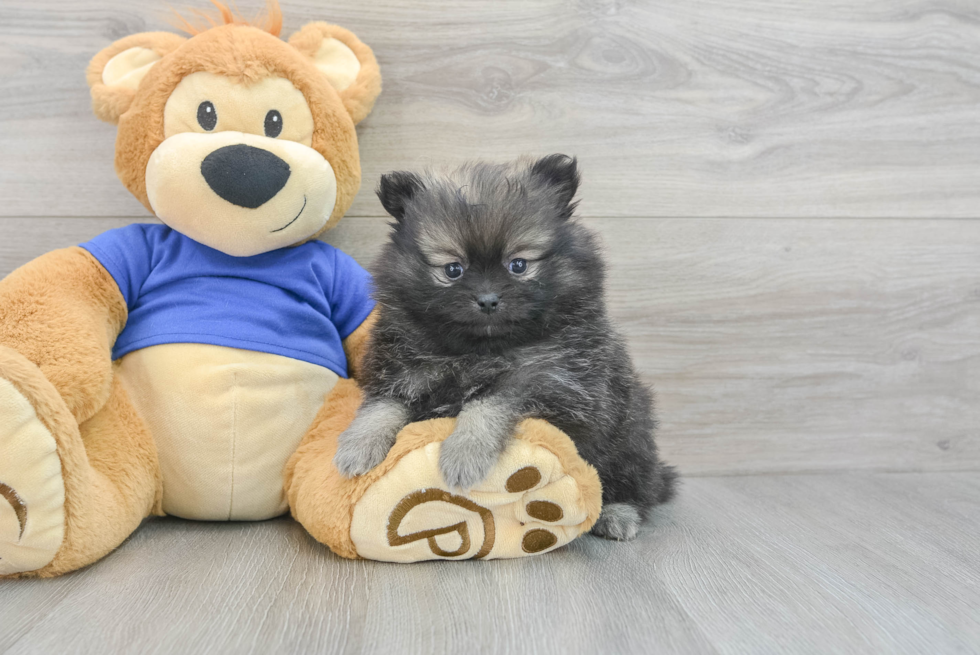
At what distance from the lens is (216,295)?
1521 mm

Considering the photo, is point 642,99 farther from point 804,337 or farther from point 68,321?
point 68,321

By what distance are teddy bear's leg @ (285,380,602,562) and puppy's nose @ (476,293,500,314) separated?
223 mm

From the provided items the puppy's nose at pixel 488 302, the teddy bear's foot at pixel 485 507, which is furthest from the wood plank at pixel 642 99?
the teddy bear's foot at pixel 485 507

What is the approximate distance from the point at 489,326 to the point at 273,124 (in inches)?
26.4

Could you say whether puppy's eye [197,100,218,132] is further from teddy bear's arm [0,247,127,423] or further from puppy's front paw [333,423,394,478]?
puppy's front paw [333,423,394,478]

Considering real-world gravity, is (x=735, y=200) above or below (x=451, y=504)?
above

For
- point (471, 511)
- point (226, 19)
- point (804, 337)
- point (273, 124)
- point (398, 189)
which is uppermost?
point (226, 19)

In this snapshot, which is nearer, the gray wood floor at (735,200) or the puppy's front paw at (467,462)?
the puppy's front paw at (467,462)

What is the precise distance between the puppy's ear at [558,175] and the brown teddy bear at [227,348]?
46 cm

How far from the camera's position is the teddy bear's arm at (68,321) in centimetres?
131

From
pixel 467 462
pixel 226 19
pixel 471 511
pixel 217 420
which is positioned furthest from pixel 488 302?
pixel 226 19

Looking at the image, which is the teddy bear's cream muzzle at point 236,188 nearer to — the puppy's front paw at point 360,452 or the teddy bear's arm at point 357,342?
the teddy bear's arm at point 357,342

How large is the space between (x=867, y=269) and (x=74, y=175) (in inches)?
87.0

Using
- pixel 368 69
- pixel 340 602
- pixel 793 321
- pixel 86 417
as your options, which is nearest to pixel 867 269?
pixel 793 321
